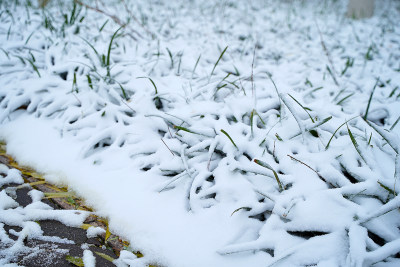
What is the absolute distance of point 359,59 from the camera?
10.3 ft

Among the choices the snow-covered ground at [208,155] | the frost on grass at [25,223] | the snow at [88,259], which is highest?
the snow-covered ground at [208,155]

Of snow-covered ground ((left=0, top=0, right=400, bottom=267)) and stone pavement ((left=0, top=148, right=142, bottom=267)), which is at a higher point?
snow-covered ground ((left=0, top=0, right=400, bottom=267))

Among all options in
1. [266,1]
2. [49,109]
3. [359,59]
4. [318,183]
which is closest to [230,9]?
[266,1]

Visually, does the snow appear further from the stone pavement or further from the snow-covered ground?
the snow-covered ground

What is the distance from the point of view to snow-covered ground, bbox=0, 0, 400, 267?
2.86 feet

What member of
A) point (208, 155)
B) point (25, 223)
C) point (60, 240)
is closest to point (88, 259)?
point (60, 240)

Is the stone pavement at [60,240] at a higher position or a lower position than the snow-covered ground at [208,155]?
lower

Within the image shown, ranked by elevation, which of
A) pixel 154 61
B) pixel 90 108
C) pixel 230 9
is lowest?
pixel 90 108

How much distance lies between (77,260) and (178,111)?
35.8 inches

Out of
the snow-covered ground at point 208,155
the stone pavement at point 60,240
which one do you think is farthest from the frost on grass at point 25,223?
the snow-covered ground at point 208,155

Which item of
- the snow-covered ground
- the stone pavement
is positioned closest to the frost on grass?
the stone pavement

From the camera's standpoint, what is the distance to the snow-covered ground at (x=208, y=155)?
871 millimetres

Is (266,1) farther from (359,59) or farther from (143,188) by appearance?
(143,188)

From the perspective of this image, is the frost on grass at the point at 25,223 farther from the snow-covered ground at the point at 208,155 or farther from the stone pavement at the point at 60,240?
the snow-covered ground at the point at 208,155
